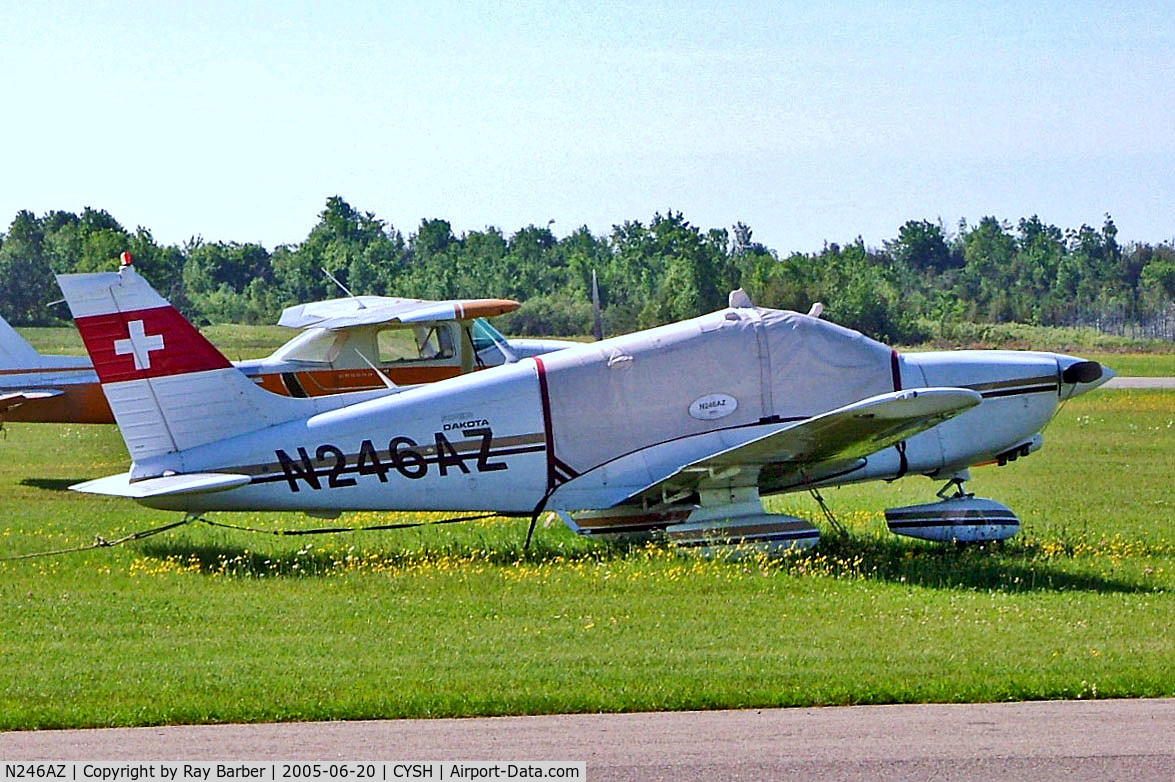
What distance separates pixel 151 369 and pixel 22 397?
31.4 ft

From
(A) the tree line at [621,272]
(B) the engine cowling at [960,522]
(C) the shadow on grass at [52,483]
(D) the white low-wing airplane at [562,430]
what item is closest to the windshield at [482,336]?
(D) the white low-wing airplane at [562,430]

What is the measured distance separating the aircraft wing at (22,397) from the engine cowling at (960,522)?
12858mm

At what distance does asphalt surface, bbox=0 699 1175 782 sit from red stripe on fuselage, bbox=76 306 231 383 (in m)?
5.59

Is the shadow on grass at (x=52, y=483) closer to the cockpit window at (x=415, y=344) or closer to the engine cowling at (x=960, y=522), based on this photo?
the cockpit window at (x=415, y=344)

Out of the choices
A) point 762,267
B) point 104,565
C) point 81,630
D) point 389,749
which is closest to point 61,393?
point 104,565

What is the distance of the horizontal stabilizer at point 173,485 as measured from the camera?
40.7ft

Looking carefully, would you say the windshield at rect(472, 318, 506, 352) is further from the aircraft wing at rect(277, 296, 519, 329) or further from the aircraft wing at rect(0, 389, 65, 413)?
the aircraft wing at rect(0, 389, 65, 413)

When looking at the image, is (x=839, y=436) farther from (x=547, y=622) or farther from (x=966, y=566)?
(x=547, y=622)

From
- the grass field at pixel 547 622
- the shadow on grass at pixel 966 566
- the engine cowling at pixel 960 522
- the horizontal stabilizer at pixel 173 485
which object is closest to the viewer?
the grass field at pixel 547 622

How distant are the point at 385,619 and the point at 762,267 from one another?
59014mm

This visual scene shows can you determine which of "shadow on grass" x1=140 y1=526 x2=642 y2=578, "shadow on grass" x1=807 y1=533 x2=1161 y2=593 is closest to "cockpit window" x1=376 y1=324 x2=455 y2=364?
"shadow on grass" x1=140 y1=526 x2=642 y2=578

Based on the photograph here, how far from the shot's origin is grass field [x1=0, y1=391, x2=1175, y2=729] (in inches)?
330

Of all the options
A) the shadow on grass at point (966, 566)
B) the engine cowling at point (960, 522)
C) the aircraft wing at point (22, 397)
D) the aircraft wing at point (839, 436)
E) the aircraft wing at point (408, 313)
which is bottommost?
the shadow on grass at point (966, 566)

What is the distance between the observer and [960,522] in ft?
45.1
